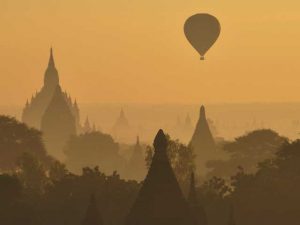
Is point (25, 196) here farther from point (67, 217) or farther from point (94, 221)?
point (94, 221)

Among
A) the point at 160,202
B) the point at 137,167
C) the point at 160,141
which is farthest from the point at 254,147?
the point at 160,202

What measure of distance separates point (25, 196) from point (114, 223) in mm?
9166

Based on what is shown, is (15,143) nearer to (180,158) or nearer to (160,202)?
(180,158)

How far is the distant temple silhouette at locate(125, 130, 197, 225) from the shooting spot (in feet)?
167

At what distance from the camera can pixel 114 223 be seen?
8350 cm

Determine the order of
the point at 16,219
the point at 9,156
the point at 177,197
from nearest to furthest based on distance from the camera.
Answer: the point at 177,197 < the point at 16,219 < the point at 9,156

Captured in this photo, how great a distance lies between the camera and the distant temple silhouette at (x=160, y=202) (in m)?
50.8

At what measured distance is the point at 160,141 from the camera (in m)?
51.2

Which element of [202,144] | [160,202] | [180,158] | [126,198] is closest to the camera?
[160,202]

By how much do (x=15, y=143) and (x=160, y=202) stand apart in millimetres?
98994

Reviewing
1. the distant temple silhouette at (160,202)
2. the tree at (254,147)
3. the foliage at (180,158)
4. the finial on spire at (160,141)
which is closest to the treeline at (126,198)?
the foliage at (180,158)

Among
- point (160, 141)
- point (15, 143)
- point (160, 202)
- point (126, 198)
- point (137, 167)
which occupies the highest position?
point (137, 167)

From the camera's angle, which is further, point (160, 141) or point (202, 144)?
point (202, 144)

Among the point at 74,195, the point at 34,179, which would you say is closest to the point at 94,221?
the point at 74,195
